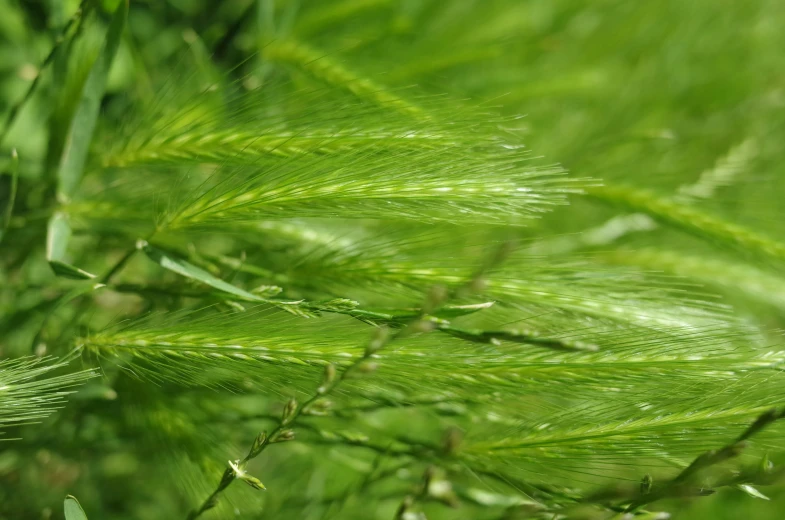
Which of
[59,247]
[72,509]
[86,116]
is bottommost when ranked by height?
[72,509]

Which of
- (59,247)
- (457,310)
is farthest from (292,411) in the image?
(59,247)

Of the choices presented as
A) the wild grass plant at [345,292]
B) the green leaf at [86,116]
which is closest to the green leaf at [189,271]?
the wild grass plant at [345,292]

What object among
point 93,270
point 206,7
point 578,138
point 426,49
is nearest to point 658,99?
point 578,138

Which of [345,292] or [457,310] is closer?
[457,310]

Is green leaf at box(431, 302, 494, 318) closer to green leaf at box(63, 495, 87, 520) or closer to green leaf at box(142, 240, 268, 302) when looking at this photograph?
green leaf at box(142, 240, 268, 302)

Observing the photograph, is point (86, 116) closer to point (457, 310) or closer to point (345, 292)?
point (345, 292)

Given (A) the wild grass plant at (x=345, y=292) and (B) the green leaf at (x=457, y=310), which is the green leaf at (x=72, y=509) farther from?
(B) the green leaf at (x=457, y=310)

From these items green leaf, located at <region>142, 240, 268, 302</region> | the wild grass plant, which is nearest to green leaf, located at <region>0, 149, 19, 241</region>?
the wild grass plant
